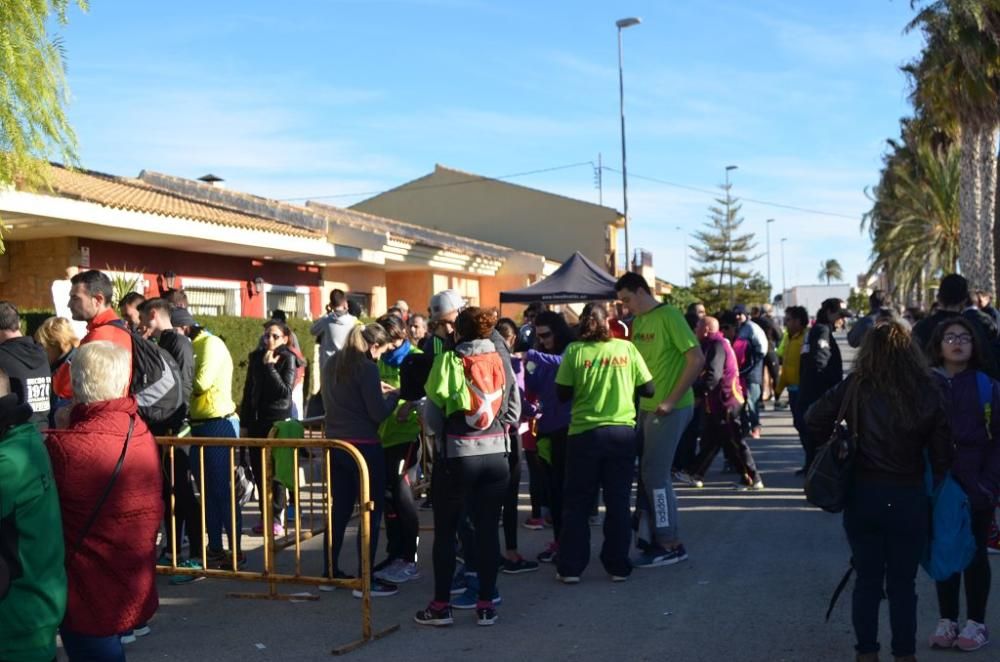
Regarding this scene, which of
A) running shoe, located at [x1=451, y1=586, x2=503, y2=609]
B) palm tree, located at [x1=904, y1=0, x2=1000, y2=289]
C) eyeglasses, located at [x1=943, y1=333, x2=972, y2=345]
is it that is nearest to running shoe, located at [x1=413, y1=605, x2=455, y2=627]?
running shoe, located at [x1=451, y1=586, x2=503, y2=609]

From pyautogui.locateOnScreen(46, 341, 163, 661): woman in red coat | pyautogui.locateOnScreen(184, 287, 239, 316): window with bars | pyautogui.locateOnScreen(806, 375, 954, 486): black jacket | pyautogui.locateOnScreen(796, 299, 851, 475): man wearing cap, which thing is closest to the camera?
pyautogui.locateOnScreen(46, 341, 163, 661): woman in red coat

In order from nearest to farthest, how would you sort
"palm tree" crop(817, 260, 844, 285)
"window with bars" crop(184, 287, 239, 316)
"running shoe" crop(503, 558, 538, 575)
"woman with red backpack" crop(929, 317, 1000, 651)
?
"woman with red backpack" crop(929, 317, 1000, 651), "running shoe" crop(503, 558, 538, 575), "window with bars" crop(184, 287, 239, 316), "palm tree" crop(817, 260, 844, 285)

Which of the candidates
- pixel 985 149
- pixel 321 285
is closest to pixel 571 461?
pixel 321 285

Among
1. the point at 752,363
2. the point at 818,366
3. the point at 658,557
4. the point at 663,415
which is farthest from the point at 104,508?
the point at 752,363

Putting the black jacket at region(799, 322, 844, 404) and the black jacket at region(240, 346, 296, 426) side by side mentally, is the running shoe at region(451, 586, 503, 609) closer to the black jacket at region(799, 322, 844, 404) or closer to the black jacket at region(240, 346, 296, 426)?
the black jacket at region(240, 346, 296, 426)

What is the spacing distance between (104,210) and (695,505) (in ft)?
28.5

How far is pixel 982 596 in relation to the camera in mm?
5633

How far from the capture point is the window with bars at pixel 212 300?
18297 millimetres

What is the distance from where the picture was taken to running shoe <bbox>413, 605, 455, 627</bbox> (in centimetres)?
636

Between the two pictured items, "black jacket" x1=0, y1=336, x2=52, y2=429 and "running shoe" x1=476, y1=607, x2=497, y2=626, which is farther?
"black jacket" x1=0, y1=336, x2=52, y2=429

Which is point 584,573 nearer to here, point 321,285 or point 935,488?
point 935,488

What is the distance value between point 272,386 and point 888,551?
5.67 metres

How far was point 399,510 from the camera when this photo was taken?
7.45 metres

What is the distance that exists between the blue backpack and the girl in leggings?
2.35 m
